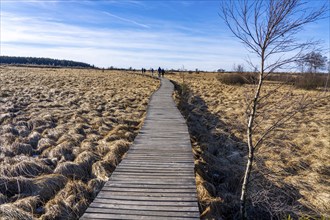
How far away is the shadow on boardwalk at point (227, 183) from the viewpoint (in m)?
5.52

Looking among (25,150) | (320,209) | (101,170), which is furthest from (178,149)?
(25,150)

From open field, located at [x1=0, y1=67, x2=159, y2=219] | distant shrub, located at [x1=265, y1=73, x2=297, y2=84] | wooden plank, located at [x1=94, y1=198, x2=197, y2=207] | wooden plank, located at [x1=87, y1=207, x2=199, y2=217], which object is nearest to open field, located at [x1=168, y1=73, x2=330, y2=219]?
distant shrub, located at [x1=265, y1=73, x2=297, y2=84]

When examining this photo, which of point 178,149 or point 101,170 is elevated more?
point 178,149

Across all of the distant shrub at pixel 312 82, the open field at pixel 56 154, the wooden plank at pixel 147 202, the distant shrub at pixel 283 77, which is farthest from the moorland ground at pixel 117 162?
the distant shrub at pixel 312 82

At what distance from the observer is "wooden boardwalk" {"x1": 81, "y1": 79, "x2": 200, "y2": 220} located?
4.21 metres

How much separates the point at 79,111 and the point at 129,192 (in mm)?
8815

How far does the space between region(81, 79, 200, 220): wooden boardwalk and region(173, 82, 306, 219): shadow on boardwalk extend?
0.64m

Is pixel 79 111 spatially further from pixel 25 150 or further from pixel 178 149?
pixel 178 149

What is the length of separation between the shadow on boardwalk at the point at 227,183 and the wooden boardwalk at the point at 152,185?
64cm

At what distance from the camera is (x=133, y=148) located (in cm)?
714

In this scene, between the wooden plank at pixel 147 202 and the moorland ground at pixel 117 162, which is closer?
the wooden plank at pixel 147 202

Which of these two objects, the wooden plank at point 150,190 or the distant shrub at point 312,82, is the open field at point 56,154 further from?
the distant shrub at point 312,82

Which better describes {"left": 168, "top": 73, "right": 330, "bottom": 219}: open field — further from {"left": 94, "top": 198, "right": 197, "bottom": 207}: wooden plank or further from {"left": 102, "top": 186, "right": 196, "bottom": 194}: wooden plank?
{"left": 94, "top": 198, "right": 197, "bottom": 207}: wooden plank

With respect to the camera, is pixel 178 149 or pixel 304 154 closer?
pixel 178 149
